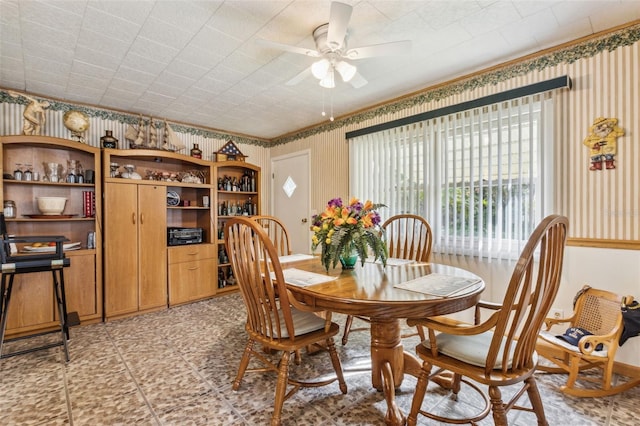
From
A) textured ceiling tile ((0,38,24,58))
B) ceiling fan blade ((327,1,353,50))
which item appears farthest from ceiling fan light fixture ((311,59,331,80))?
textured ceiling tile ((0,38,24,58))

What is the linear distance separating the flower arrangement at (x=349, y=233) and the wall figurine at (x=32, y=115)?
10.2 feet

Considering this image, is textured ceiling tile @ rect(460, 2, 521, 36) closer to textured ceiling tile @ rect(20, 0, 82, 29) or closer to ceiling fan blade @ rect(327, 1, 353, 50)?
ceiling fan blade @ rect(327, 1, 353, 50)

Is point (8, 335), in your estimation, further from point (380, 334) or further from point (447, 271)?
point (447, 271)

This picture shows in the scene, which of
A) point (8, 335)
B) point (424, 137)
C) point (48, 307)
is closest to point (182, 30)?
point (424, 137)

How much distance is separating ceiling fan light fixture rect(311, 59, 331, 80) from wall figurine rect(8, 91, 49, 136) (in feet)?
9.17

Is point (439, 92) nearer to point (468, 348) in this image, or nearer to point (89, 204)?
point (468, 348)

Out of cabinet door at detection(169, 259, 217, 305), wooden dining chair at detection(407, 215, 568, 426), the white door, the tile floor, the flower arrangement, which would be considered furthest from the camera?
the white door

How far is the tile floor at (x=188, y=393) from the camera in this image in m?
1.64

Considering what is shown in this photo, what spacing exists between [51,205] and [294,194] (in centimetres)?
287

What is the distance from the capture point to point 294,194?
4.74 metres

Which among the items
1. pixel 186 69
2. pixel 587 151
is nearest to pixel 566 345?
pixel 587 151

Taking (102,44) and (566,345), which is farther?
(102,44)

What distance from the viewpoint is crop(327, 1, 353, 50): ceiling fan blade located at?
1.55 meters

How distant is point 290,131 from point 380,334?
3.70 metres
